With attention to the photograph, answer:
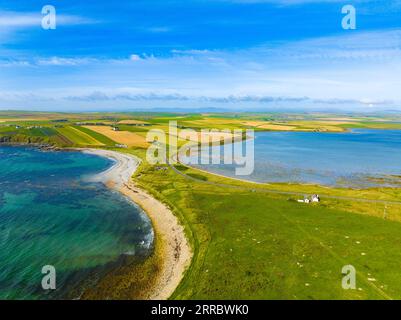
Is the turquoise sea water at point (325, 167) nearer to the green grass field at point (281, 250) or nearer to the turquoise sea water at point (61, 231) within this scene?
the green grass field at point (281, 250)

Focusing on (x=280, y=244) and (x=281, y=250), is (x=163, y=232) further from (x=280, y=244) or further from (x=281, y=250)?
(x=281, y=250)

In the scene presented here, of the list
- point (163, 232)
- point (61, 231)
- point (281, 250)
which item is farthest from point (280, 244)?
point (61, 231)

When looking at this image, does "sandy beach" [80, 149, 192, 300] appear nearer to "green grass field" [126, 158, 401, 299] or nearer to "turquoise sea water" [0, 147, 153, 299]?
"green grass field" [126, 158, 401, 299]

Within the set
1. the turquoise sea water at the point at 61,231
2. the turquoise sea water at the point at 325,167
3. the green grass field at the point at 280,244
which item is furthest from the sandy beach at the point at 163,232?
the turquoise sea water at the point at 325,167

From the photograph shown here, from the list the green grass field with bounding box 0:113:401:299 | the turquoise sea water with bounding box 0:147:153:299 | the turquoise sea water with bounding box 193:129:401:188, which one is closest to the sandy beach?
the green grass field with bounding box 0:113:401:299

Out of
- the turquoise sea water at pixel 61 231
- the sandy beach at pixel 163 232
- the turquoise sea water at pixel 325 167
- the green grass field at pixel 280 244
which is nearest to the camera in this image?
the green grass field at pixel 280 244
